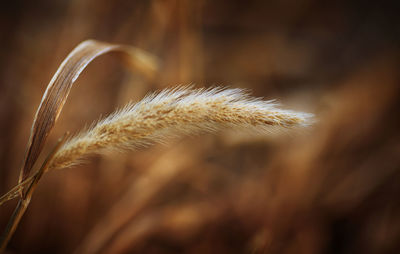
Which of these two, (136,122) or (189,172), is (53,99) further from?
(189,172)

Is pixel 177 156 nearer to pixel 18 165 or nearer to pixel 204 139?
pixel 204 139

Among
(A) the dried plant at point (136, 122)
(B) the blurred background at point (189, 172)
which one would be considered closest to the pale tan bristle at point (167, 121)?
(A) the dried plant at point (136, 122)

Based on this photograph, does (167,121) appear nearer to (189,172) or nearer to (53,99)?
(53,99)

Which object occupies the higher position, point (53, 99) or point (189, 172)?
point (53, 99)

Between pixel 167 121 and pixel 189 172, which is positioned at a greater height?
pixel 167 121

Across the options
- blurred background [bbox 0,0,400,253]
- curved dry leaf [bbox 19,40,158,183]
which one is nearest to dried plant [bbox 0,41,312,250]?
curved dry leaf [bbox 19,40,158,183]

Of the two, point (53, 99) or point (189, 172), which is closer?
point (53, 99)

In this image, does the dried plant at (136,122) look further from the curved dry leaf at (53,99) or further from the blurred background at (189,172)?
the blurred background at (189,172)

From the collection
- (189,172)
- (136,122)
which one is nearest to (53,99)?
(136,122)

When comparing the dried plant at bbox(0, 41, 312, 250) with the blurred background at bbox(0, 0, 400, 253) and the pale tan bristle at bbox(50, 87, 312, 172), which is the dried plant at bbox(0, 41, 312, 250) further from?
the blurred background at bbox(0, 0, 400, 253)
